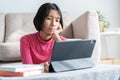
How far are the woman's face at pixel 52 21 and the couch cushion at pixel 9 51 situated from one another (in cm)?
104

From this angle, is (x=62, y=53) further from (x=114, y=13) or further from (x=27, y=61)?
(x=114, y=13)

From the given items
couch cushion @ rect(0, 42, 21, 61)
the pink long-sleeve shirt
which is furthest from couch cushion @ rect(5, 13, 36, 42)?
the pink long-sleeve shirt

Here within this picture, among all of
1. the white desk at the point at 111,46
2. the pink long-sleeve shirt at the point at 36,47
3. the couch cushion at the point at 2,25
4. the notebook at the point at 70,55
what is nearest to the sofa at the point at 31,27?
the couch cushion at the point at 2,25

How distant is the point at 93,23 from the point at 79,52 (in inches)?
74.1

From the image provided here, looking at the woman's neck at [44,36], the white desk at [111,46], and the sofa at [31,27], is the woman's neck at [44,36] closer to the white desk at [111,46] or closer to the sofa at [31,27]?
the sofa at [31,27]

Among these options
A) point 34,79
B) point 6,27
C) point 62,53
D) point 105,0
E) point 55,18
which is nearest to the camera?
point 34,79

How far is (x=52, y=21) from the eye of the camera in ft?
5.51

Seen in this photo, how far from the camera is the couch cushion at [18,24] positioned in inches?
134

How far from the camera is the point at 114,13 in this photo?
4270 mm

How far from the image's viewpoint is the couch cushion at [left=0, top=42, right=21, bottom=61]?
271 cm

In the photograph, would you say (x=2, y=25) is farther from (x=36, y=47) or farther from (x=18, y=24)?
(x=36, y=47)

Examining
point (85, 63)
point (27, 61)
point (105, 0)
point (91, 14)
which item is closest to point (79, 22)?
point (91, 14)

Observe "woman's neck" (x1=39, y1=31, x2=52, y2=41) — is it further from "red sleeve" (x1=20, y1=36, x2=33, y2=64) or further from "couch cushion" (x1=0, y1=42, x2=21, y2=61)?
"couch cushion" (x1=0, y1=42, x2=21, y2=61)

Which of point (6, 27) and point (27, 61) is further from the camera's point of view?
point (6, 27)
